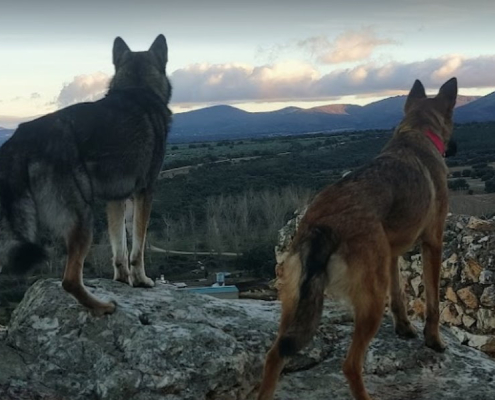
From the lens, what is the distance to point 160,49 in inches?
317

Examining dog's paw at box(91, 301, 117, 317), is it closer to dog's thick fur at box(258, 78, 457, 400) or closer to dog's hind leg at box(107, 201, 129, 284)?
dog's hind leg at box(107, 201, 129, 284)

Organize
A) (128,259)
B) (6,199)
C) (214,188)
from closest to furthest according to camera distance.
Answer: (6,199) → (128,259) → (214,188)

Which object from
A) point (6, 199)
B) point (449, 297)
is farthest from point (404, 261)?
point (6, 199)

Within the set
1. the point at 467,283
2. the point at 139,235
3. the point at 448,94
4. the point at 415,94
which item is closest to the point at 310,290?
the point at 139,235

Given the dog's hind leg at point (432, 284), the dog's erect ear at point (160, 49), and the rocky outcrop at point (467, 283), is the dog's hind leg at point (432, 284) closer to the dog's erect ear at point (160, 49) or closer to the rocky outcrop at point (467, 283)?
the rocky outcrop at point (467, 283)

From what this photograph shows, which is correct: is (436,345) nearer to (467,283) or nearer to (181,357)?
(181,357)

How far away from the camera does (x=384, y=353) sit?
6.43 m

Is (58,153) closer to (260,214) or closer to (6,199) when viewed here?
(6,199)

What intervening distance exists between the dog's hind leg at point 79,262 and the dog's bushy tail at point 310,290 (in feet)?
6.06

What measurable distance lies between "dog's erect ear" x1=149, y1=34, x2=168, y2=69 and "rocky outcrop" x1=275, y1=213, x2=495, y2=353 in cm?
469

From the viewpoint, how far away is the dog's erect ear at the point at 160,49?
315 inches

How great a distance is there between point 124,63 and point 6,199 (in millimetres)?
2711

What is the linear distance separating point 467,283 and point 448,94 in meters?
4.15

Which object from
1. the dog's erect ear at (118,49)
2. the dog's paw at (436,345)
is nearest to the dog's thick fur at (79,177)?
the dog's erect ear at (118,49)
